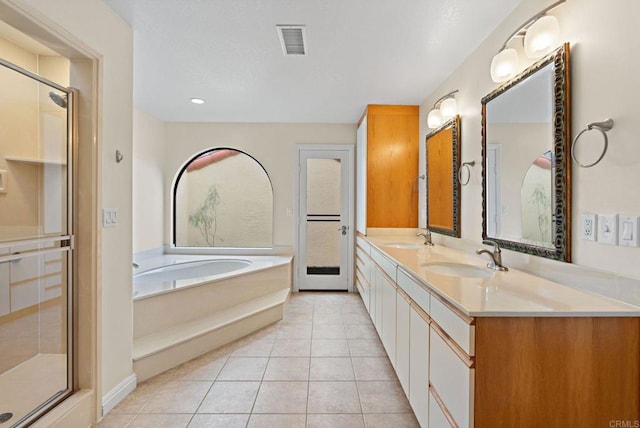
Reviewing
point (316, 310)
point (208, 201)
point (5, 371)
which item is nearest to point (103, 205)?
point (5, 371)

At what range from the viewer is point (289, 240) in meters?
4.23

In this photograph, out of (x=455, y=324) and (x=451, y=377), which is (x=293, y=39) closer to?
(x=455, y=324)

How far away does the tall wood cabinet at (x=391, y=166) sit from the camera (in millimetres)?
3434

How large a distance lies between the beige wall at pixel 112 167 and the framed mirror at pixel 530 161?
2349 mm

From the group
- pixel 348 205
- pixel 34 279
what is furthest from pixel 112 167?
pixel 348 205

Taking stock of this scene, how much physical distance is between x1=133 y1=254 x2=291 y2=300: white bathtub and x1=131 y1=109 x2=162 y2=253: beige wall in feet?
1.05

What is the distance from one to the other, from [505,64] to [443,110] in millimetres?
886

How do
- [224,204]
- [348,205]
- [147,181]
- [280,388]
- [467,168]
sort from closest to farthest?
[280,388]
[467,168]
[147,181]
[348,205]
[224,204]

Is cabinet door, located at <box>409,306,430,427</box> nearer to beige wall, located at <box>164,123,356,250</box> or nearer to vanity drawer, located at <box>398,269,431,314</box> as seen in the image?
vanity drawer, located at <box>398,269,431,314</box>

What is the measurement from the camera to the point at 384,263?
2363 mm

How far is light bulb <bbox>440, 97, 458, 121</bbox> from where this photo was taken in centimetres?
252

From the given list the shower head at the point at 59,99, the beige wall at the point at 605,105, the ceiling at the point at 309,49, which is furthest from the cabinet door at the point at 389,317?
the shower head at the point at 59,99

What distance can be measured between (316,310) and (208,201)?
7.39 ft

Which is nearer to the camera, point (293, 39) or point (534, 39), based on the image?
point (534, 39)
